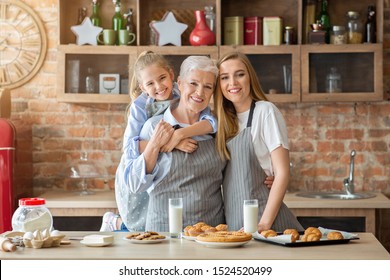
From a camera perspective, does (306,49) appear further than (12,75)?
No

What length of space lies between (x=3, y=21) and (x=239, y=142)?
2.69 metres

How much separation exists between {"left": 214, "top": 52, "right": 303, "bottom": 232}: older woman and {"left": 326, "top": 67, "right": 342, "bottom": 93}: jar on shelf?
5.45ft

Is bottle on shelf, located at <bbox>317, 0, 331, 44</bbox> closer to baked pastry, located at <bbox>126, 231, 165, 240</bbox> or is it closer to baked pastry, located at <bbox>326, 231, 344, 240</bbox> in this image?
baked pastry, located at <bbox>326, 231, 344, 240</bbox>

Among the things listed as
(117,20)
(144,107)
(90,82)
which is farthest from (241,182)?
(117,20)

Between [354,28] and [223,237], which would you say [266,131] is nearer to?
[223,237]

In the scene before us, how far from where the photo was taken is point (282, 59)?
512 centimetres

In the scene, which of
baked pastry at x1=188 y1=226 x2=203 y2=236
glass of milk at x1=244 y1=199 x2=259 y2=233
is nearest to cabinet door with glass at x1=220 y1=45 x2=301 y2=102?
glass of milk at x1=244 y1=199 x2=259 y2=233

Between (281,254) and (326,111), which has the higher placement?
(326,111)

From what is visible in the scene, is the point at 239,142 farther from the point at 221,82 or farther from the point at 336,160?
the point at 336,160

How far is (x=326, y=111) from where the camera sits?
5.39 metres

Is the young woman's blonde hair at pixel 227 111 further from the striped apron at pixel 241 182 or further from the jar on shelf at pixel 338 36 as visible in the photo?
the jar on shelf at pixel 338 36

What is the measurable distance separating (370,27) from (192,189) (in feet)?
7.71
